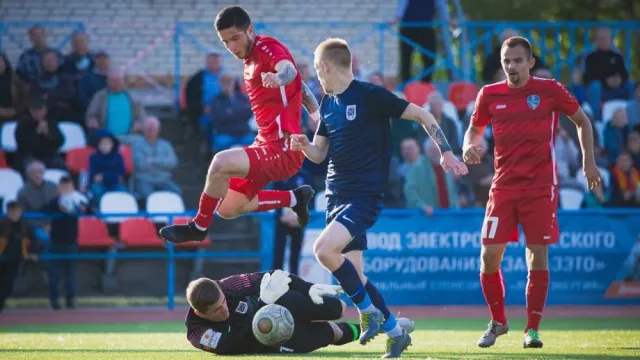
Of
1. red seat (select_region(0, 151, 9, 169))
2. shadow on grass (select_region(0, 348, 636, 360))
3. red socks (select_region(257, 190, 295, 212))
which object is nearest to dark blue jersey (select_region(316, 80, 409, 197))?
red socks (select_region(257, 190, 295, 212))

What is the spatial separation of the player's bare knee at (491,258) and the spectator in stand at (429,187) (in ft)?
20.0

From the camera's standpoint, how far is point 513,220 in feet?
34.6

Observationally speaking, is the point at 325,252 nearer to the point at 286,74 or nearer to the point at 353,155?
the point at 353,155

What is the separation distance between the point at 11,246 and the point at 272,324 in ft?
23.6

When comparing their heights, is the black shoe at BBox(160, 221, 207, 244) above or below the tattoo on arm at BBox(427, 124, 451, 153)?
below

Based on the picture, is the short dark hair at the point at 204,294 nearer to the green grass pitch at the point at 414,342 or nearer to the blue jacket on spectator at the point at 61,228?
the green grass pitch at the point at 414,342

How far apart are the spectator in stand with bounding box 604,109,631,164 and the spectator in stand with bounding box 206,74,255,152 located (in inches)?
230

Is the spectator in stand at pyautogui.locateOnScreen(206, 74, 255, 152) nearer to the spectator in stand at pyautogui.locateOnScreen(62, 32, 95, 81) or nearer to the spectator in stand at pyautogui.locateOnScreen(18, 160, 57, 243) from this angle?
the spectator in stand at pyautogui.locateOnScreen(62, 32, 95, 81)

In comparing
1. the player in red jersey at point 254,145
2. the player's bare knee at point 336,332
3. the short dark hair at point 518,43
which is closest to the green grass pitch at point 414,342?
the player's bare knee at point 336,332

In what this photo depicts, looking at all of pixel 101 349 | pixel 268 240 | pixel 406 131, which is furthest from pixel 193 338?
pixel 406 131

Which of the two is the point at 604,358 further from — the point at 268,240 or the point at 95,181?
the point at 95,181

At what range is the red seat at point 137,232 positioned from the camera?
1683 centimetres

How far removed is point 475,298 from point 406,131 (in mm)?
3299

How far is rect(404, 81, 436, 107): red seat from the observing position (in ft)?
64.4
